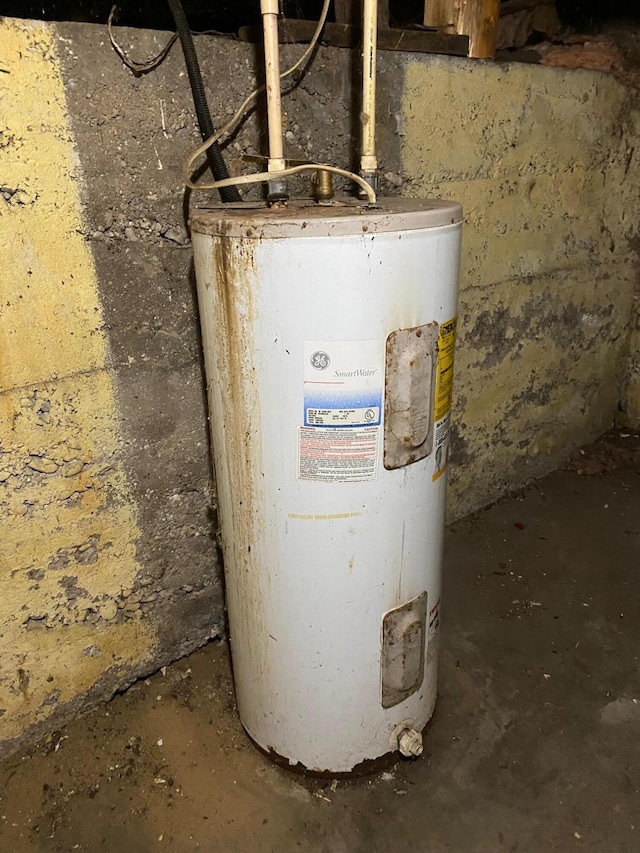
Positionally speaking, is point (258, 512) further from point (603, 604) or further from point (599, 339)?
point (599, 339)

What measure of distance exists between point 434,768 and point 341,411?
92 centimetres

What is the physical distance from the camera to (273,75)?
3.63 ft

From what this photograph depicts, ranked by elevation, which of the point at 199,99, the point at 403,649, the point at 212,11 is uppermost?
the point at 212,11

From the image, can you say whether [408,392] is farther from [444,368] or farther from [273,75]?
[273,75]

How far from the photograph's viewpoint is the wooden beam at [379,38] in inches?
53.6

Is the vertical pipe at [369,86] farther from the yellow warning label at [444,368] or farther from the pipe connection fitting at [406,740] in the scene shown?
the pipe connection fitting at [406,740]

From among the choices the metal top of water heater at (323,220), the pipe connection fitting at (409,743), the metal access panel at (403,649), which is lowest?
the pipe connection fitting at (409,743)

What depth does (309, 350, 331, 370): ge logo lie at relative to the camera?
3.28 feet

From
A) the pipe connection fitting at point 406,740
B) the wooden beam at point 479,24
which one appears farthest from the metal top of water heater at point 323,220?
the pipe connection fitting at point 406,740

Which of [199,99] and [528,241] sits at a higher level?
[199,99]

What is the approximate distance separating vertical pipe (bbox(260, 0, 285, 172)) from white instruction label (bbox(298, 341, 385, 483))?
1.32ft

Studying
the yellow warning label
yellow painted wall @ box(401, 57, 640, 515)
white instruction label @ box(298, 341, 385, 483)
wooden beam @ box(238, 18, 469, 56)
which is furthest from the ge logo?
yellow painted wall @ box(401, 57, 640, 515)

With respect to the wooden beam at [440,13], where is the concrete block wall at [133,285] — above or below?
below

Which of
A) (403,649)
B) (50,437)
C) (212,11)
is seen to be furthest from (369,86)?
(212,11)
